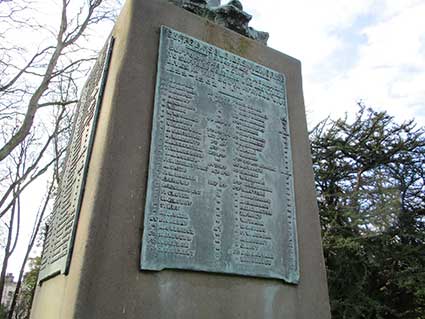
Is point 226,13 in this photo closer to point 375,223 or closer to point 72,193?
point 72,193

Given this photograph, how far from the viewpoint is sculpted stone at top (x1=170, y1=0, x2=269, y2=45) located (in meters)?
4.20

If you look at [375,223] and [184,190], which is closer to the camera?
[184,190]

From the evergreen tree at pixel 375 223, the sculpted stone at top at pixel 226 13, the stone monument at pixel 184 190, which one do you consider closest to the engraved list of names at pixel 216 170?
the stone monument at pixel 184 190

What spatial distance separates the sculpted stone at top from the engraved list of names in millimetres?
605

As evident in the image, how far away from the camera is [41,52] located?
13.6 meters

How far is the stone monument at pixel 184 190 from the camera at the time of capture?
2.60 meters

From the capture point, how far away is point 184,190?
3.02 metres

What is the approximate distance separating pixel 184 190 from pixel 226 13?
95.5 inches

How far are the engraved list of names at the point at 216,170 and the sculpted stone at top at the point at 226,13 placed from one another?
0.60 metres

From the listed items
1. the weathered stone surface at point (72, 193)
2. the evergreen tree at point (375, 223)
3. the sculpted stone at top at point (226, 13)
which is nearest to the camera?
the weathered stone surface at point (72, 193)

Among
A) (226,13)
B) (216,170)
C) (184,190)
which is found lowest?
(184,190)

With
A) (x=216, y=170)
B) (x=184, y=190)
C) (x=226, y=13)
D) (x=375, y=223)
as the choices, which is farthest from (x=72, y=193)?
(x=375, y=223)

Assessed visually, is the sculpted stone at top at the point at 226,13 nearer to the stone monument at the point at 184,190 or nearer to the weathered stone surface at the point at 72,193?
the stone monument at the point at 184,190

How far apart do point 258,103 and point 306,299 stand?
202 cm
